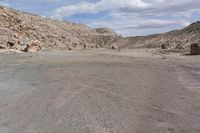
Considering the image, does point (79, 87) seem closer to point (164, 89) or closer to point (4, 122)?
point (164, 89)

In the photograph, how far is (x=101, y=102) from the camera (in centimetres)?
1155

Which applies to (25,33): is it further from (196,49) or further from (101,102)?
(101,102)

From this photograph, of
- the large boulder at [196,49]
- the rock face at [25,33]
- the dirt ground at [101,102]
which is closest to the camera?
the dirt ground at [101,102]

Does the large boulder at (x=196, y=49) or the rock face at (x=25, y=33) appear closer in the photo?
the large boulder at (x=196, y=49)

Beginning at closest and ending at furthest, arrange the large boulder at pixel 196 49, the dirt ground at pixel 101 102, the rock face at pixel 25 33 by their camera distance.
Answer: the dirt ground at pixel 101 102 < the large boulder at pixel 196 49 < the rock face at pixel 25 33

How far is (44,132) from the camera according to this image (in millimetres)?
8805

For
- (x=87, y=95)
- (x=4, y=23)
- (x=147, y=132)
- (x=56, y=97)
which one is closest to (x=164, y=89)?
(x=87, y=95)

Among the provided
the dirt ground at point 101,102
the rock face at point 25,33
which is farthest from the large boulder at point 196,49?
the rock face at point 25,33

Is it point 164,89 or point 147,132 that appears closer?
point 147,132

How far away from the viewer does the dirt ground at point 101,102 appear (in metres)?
9.12

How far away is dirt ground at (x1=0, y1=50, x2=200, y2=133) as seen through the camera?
29.9 ft

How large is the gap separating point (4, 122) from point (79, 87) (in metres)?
4.96

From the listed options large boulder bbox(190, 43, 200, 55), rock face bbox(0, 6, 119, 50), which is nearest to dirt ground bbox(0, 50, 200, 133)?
large boulder bbox(190, 43, 200, 55)

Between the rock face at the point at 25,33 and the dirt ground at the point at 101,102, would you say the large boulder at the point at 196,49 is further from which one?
the rock face at the point at 25,33
